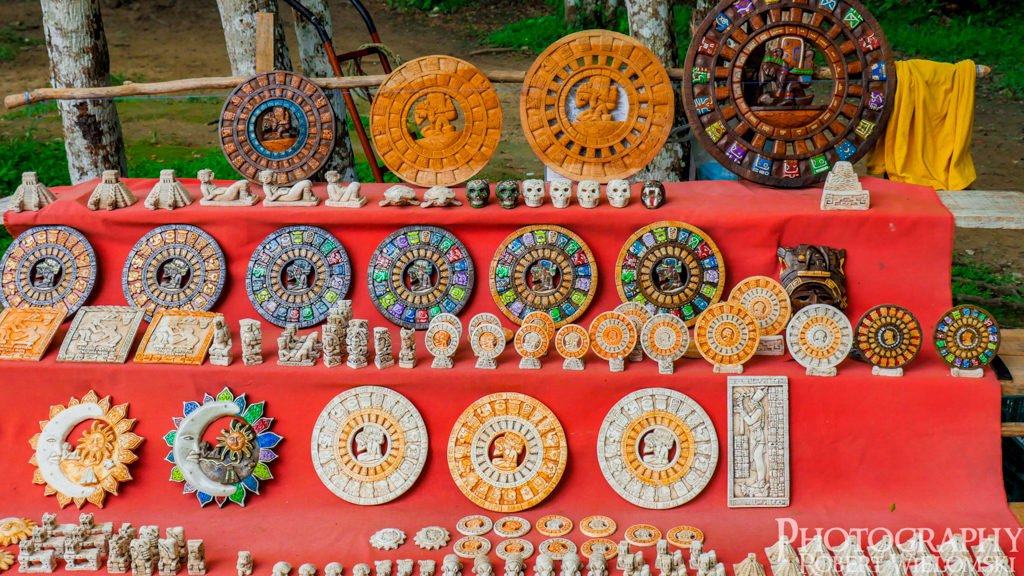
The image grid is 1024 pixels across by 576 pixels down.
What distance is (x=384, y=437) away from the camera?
479 centimetres

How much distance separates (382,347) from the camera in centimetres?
477

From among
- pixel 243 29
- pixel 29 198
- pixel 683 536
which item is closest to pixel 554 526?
pixel 683 536

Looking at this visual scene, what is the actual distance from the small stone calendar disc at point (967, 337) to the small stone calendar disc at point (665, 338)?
1190 millimetres

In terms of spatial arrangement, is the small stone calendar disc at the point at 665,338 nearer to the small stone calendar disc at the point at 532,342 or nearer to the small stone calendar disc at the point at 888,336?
the small stone calendar disc at the point at 532,342

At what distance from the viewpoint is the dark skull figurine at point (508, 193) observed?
508cm

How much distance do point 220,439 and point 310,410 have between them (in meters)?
0.46

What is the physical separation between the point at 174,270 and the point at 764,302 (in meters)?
3.15

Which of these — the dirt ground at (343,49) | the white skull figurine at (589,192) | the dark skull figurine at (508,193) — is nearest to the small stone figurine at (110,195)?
the dark skull figurine at (508,193)

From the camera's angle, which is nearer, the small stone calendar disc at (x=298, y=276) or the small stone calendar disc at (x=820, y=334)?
the small stone calendar disc at (x=820, y=334)

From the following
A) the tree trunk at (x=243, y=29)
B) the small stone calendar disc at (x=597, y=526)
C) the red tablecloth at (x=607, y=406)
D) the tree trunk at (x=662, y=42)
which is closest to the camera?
the small stone calendar disc at (x=597, y=526)

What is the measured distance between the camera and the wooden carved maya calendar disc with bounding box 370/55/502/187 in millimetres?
5289

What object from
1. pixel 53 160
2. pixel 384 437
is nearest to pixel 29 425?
pixel 384 437

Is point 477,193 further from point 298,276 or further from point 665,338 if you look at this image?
point 665,338

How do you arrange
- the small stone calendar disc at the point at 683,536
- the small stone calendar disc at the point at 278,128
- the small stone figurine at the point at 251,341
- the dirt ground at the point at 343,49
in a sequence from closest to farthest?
the small stone calendar disc at the point at 683,536
the small stone figurine at the point at 251,341
the small stone calendar disc at the point at 278,128
the dirt ground at the point at 343,49
